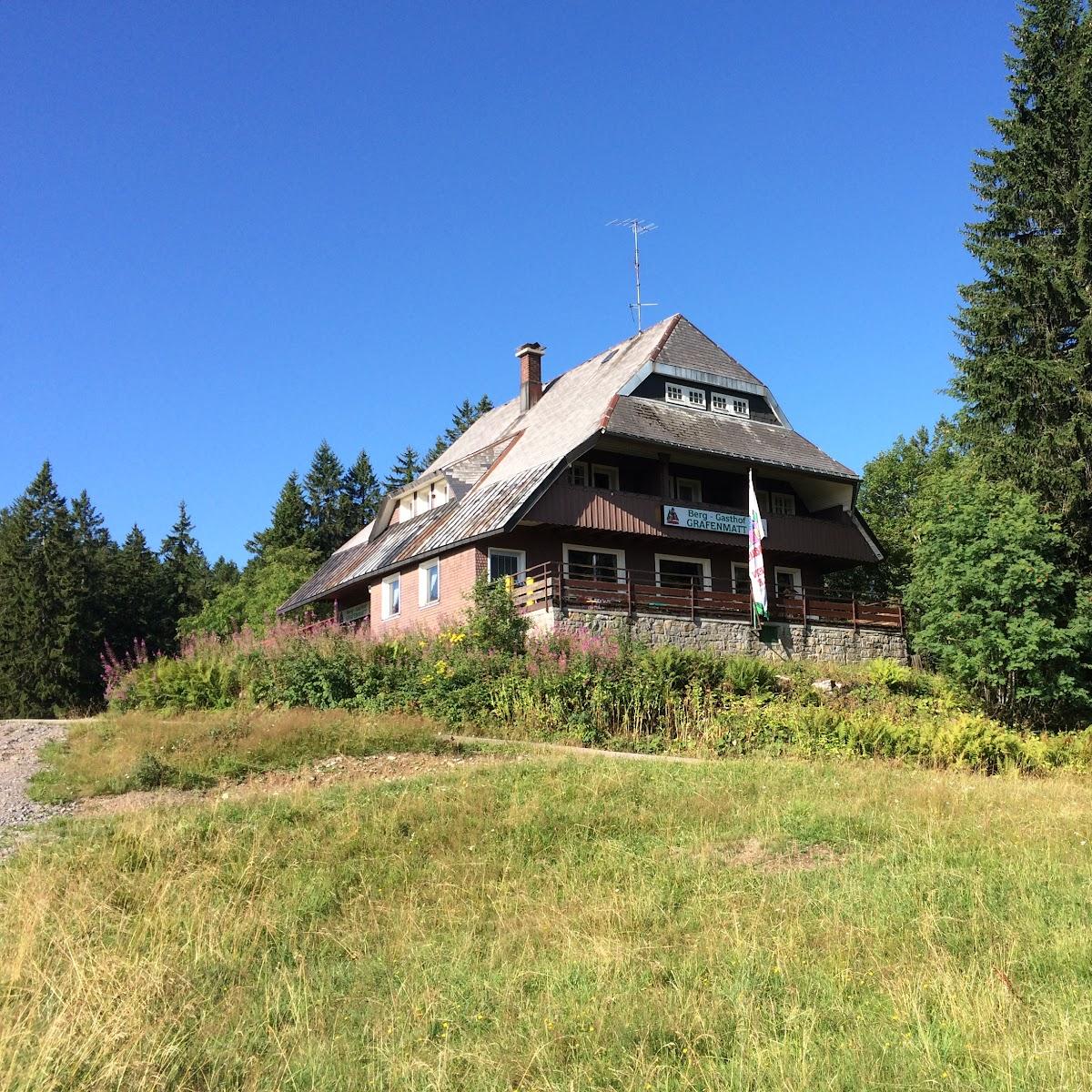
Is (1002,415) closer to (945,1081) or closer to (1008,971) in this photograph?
(1008,971)

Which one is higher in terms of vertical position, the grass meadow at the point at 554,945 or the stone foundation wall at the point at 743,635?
the stone foundation wall at the point at 743,635

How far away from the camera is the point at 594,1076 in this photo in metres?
5.17

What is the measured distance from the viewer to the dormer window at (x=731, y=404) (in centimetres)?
3083

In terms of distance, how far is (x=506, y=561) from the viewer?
27.1 metres

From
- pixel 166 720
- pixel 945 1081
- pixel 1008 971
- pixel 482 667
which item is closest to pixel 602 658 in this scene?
pixel 482 667

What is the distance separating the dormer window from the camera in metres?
30.8

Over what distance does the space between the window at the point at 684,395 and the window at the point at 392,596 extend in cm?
1016

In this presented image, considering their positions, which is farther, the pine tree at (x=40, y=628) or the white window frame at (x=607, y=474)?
the pine tree at (x=40, y=628)

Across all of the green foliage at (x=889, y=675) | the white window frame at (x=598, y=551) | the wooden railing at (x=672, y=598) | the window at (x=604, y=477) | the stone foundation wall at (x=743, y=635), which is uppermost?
the window at (x=604, y=477)

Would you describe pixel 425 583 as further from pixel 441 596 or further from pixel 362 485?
pixel 362 485

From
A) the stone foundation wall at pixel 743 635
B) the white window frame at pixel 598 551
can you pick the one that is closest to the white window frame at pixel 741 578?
the stone foundation wall at pixel 743 635

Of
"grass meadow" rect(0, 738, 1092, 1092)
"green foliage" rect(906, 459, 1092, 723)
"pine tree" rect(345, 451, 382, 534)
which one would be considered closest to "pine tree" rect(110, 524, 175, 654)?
"pine tree" rect(345, 451, 382, 534)

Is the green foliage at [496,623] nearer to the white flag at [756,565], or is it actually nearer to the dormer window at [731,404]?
the white flag at [756,565]

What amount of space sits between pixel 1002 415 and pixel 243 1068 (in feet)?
77.6
